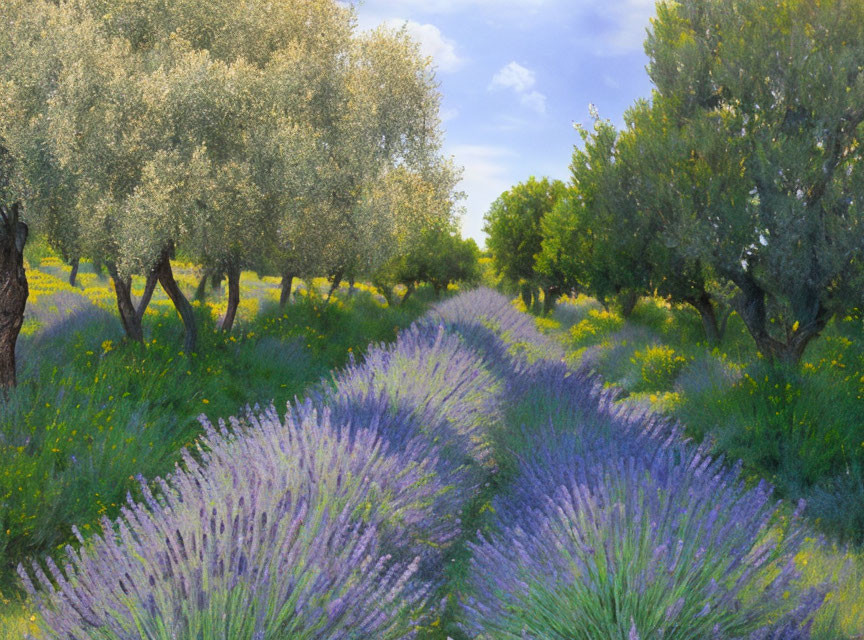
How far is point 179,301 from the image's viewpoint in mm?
11016

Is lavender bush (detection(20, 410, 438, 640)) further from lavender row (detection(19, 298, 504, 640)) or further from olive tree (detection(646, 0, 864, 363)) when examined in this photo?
olive tree (detection(646, 0, 864, 363))

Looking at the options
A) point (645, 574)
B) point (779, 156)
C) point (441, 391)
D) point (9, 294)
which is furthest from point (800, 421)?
point (9, 294)

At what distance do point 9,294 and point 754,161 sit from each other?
34.0ft

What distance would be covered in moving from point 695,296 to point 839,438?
6304 millimetres

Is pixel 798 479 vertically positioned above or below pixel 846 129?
below

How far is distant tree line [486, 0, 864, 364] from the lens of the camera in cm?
905

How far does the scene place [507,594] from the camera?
3.26 meters

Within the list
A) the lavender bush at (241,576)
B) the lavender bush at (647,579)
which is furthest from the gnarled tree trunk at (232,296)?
the lavender bush at (647,579)

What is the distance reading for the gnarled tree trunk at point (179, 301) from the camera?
10508 mm

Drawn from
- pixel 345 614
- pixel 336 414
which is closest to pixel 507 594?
pixel 345 614

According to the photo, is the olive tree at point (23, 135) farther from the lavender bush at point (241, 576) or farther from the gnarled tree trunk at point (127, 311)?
the lavender bush at point (241, 576)

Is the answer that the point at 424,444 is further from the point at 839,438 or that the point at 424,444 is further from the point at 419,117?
the point at 419,117

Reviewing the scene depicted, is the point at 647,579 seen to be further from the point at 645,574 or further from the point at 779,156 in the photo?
the point at 779,156

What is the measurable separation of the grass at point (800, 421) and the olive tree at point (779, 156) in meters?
1.09
